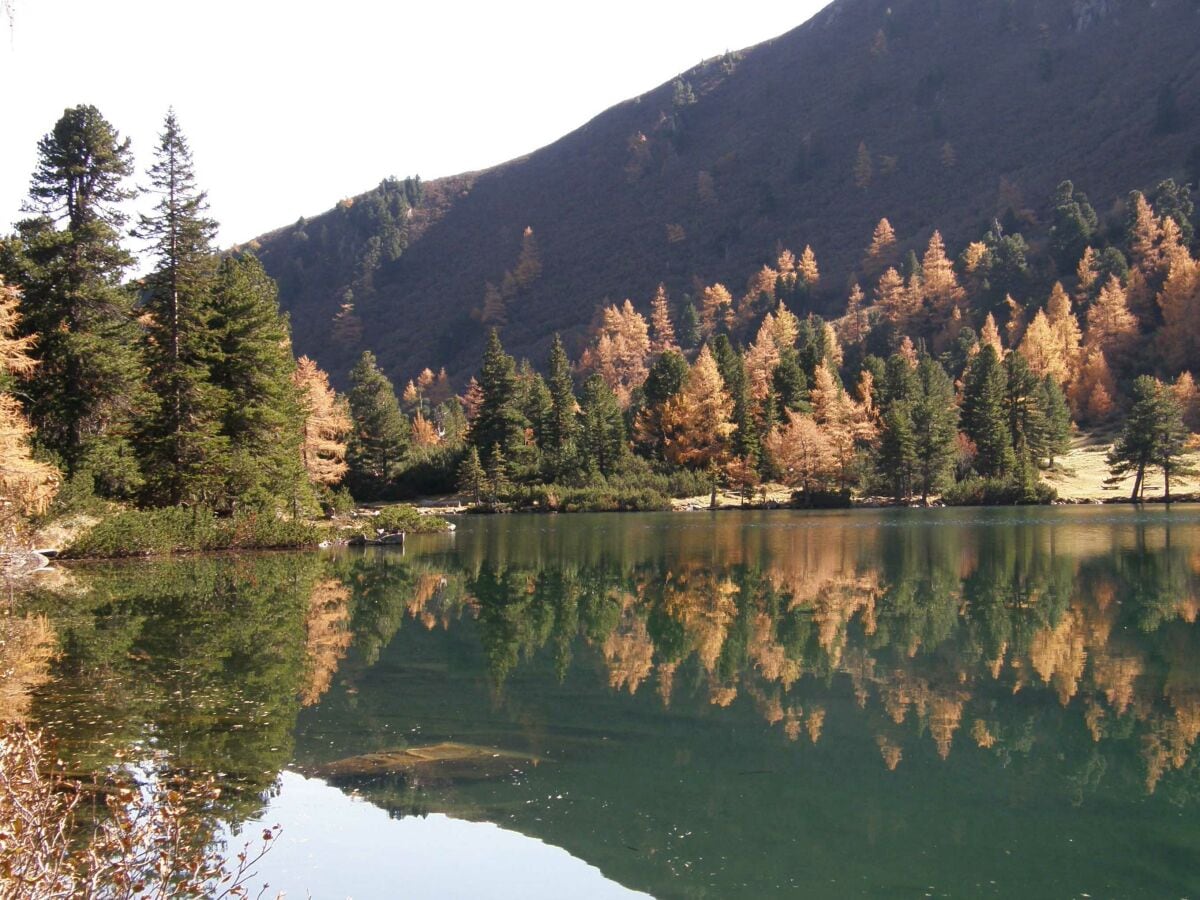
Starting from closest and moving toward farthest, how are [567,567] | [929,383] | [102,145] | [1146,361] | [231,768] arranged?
[231,768]
[567,567]
[102,145]
[929,383]
[1146,361]

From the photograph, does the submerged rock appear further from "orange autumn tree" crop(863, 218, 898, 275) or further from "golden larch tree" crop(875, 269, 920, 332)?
"orange autumn tree" crop(863, 218, 898, 275)

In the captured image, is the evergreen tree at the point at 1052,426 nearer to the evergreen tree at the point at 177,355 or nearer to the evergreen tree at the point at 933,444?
the evergreen tree at the point at 933,444

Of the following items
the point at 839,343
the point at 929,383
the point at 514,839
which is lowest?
the point at 514,839

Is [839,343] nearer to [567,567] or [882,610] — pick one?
[567,567]

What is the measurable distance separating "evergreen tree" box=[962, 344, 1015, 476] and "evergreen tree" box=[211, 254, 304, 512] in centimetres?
5252

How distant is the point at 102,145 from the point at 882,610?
30496 millimetres

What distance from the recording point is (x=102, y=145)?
3722 centimetres

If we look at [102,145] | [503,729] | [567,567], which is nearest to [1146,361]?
[567,567]

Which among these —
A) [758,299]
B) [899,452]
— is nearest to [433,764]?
[899,452]

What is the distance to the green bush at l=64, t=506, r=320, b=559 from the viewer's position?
35219 millimetres

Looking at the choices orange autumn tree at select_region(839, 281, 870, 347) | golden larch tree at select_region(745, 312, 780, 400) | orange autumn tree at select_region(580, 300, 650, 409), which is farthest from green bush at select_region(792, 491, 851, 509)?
orange autumn tree at select_region(580, 300, 650, 409)

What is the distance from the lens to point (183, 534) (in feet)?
125

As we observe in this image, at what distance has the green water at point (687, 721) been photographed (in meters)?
9.41

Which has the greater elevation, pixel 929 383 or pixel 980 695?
pixel 929 383
